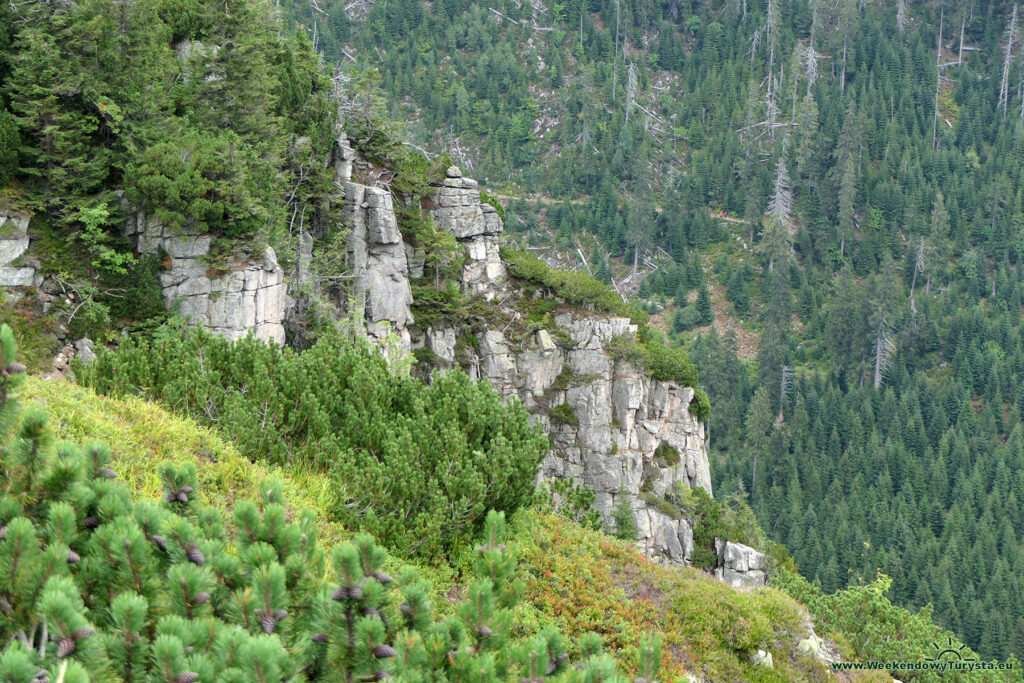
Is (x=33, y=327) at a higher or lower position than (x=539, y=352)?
higher

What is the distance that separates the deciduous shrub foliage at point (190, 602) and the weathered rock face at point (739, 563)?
114ft

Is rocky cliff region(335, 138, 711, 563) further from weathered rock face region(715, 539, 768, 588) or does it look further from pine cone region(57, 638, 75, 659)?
pine cone region(57, 638, 75, 659)

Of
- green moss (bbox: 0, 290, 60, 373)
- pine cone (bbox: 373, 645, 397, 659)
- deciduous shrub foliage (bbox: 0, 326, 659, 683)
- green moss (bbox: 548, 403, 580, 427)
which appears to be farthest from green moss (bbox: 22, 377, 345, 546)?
green moss (bbox: 548, 403, 580, 427)

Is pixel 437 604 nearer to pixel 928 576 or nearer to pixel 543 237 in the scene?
pixel 928 576

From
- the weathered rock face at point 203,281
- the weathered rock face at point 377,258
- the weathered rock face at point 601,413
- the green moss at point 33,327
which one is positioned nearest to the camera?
the green moss at point 33,327

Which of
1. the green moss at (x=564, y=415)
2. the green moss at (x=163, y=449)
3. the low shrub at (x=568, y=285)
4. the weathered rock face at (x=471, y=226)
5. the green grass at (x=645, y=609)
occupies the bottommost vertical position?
the green moss at (x=564, y=415)

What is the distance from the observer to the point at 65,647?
3.95 metres

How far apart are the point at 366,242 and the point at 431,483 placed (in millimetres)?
23469

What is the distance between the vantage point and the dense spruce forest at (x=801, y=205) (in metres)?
68.5

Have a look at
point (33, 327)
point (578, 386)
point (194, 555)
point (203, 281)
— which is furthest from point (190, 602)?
point (578, 386)

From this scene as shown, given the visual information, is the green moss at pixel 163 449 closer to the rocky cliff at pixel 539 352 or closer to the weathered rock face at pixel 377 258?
→ the rocky cliff at pixel 539 352

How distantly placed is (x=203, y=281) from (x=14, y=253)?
420cm

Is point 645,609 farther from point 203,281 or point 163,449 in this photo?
point 203,281

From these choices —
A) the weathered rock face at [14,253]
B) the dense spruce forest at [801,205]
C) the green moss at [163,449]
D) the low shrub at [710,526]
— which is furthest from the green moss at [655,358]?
the green moss at [163,449]
